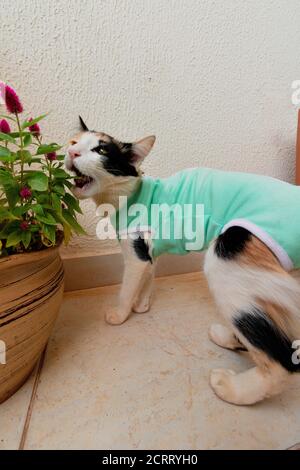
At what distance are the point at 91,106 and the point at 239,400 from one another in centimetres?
78

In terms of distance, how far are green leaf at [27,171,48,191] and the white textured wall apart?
1.25 feet

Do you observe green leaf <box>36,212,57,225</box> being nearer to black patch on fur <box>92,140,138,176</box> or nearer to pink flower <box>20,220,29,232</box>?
pink flower <box>20,220,29,232</box>

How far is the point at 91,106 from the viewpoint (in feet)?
2.45

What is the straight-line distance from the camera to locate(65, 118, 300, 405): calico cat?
1.34 ft

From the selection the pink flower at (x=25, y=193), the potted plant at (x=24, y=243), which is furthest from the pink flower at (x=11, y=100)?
the pink flower at (x=25, y=193)

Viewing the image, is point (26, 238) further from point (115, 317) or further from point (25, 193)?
point (115, 317)

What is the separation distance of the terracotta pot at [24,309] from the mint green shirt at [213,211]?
21cm

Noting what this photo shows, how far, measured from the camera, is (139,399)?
0.47 metres

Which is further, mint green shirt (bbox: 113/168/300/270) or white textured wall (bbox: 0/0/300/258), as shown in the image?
white textured wall (bbox: 0/0/300/258)

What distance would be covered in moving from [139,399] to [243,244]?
330mm

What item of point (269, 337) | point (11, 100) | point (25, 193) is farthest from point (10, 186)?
point (269, 337)

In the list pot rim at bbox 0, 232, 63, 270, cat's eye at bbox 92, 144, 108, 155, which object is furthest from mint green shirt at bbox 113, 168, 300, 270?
pot rim at bbox 0, 232, 63, 270

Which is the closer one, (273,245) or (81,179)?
(273,245)
